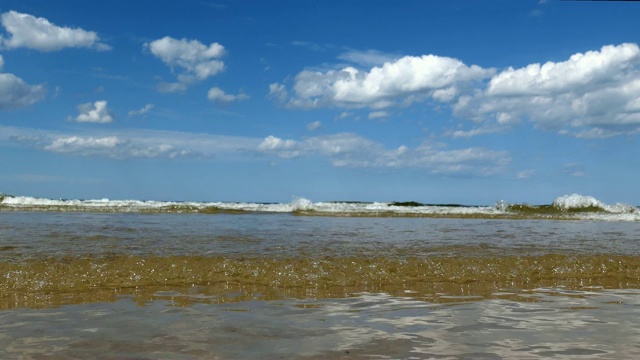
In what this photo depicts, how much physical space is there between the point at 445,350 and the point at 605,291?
4.46 m

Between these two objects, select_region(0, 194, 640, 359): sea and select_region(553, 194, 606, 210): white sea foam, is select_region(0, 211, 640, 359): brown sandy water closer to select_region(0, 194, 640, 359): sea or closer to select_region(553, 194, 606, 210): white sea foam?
select_region(0, 194, 640, 359): sea

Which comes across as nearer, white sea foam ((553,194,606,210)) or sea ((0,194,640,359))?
sea ((0,194,640,359))

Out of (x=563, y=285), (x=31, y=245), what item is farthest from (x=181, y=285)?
(x=563, y=285)

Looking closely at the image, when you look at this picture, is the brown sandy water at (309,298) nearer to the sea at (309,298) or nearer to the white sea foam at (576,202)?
the sea at (309,298)

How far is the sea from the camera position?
463cm

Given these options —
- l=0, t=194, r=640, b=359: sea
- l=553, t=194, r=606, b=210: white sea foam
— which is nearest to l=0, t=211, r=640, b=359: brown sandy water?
l=0, t=194, r=640, b=359: sea

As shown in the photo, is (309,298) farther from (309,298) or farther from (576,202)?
(576,202)

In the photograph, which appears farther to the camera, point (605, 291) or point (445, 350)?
point (605, 291)

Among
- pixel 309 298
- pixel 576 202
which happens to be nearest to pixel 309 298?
pixel 309 298

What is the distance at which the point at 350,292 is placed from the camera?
733 cm

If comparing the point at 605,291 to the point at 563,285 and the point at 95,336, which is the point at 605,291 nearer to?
the point at 563,285

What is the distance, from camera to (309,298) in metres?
6.86

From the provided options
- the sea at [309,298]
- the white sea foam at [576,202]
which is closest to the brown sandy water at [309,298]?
the sea at [309,298]

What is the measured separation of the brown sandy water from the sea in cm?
3
